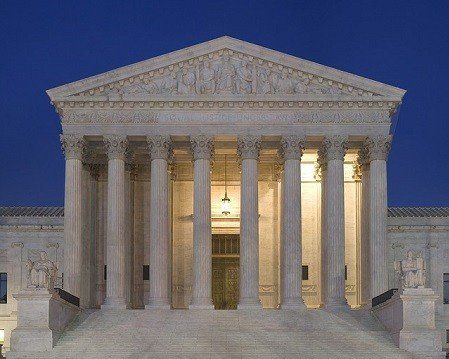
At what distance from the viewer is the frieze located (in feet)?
190

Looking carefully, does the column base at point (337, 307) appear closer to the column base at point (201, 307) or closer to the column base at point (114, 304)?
the column base at point (201, 307)

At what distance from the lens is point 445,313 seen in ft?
211

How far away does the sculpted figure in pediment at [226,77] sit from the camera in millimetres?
57875

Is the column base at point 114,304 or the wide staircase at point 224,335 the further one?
the column base at point 114,304

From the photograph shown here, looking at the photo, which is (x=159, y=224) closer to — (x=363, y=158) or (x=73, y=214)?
(x=73, y=214)

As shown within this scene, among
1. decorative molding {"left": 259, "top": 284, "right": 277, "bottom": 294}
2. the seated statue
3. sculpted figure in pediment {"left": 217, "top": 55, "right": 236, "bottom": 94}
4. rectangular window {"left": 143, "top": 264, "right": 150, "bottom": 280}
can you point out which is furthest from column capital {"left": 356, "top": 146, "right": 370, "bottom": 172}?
the seated statue

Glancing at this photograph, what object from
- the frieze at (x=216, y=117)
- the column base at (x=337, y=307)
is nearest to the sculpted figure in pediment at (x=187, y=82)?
the frieze at (x=216, y=117)

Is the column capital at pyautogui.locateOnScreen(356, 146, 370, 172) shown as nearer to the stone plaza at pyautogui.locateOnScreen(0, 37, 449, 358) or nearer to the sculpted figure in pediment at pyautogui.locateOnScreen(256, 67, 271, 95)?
the stone plaza at pyautogui.locateOnScreen(0, 37, 449, 358)

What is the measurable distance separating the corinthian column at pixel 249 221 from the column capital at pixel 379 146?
6866mm

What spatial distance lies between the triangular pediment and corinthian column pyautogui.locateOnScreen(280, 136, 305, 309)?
319 cm

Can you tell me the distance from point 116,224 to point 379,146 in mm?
16454

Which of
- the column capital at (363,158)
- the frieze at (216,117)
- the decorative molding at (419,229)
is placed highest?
the frieze at (216,117)

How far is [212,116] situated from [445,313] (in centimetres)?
A: 2099

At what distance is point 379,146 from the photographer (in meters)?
57.8
